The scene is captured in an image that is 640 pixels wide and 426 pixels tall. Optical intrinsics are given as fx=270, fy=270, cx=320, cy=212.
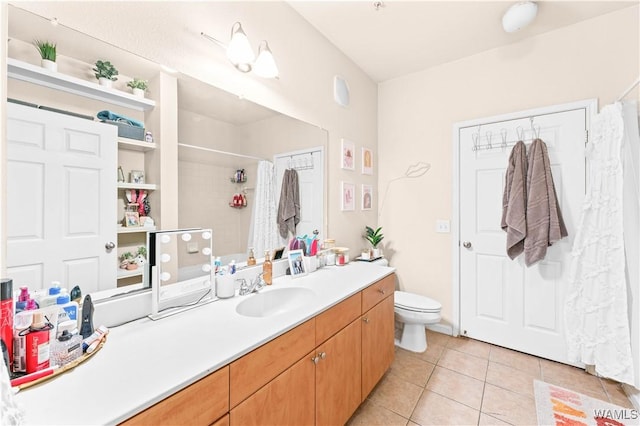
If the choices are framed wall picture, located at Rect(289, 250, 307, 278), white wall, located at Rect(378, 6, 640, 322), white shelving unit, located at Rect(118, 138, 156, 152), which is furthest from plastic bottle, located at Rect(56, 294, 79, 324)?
white wall, located at Rect(378, 6, 640, 322)

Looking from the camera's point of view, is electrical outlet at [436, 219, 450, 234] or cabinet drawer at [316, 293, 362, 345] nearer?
cabinet drawer at [316, 293, 362, 345]

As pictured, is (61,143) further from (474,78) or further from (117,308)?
(474,78)

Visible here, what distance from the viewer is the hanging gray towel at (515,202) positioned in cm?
216

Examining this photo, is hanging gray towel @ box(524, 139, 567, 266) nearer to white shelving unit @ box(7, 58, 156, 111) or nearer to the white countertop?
the white countertop

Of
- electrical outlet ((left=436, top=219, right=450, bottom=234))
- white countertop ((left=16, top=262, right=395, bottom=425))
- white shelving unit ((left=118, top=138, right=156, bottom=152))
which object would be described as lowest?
white countertop ((left=16, top=262, right=395, bottom=425))

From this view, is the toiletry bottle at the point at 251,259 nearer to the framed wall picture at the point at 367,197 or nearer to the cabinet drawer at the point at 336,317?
the cabinet drawer at the point at 336,317

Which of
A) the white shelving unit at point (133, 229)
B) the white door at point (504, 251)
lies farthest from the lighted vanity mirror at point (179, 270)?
the white door at point (504, 251)

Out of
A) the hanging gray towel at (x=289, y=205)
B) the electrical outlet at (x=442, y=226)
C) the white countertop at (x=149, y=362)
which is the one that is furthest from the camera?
the electrical outlet at (x=442, y=226)

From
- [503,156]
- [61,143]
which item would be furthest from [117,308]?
[503,156]

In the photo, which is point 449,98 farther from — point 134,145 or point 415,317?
point 134,145

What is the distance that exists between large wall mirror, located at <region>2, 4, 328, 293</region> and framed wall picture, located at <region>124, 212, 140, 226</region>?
4cm

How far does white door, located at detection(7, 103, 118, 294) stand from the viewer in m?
0.86

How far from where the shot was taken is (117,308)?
1044mm

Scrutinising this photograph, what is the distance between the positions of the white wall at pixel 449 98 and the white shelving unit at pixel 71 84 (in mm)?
2406
